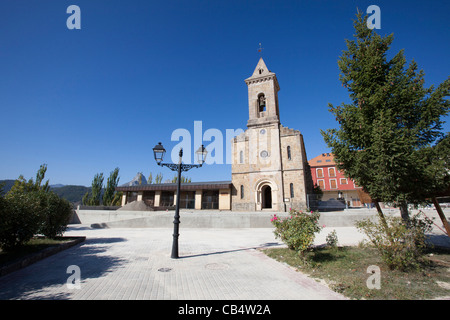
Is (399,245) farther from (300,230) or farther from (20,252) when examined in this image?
(20,252)

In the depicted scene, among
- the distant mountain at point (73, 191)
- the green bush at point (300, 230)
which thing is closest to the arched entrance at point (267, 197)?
the green bush at point (300, 230)

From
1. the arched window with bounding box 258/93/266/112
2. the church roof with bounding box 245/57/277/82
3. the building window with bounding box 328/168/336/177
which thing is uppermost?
the church roof with bounding box 245/57/277/82

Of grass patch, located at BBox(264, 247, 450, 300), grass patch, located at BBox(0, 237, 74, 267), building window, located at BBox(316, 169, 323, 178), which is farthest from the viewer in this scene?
building window, located at BBox(316, 169, 323, 178)

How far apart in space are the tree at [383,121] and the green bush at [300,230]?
8.61 ft

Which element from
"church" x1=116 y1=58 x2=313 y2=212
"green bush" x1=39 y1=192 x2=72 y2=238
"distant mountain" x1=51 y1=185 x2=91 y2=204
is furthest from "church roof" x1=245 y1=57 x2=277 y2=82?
"distant mountain" x1=51 y1=185 x2=91 y2=204

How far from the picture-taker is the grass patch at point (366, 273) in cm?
400

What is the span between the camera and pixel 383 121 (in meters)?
6.51

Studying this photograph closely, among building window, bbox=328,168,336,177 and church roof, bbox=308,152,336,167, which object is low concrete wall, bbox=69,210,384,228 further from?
church roof, bbox=308,152,336,167

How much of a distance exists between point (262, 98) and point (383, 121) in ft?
74.9

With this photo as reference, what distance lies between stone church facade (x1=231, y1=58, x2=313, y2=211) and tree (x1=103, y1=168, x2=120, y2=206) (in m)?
24.7

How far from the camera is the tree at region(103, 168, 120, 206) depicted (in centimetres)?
3576

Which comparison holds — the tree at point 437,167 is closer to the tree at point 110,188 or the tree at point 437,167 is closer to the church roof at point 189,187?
the church roof at point 189,187
